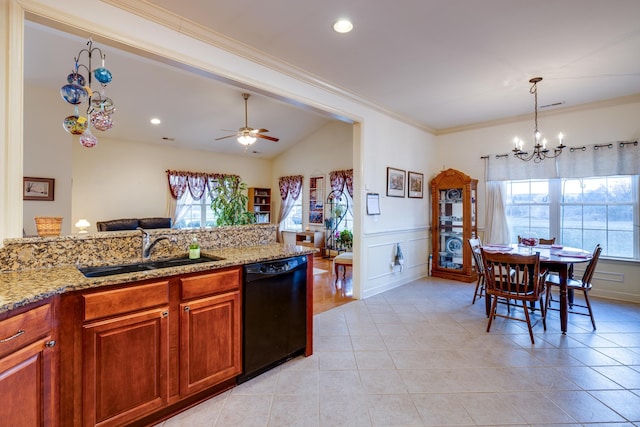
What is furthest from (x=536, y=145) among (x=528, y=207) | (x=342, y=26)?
(x=342, y=26)

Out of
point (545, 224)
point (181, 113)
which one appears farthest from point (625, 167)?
point (181, 113)

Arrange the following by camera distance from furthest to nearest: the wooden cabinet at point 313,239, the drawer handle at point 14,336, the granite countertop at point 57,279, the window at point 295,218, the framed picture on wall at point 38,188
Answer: the window at point 295,218, the wooden cabinet at point 313,239, the framed picture on wall at point 38,188, the granite countertop at point 57,279, the drawer handle at point 14,336

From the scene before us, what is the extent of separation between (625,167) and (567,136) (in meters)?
0.81

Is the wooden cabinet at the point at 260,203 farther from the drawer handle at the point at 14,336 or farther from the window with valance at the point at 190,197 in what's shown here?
the drawer handle at the point at 14,336

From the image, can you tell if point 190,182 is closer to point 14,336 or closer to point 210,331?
point 210,331

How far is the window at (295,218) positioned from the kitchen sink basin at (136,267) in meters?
6.41

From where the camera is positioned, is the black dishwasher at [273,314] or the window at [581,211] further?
the window at [581,211]

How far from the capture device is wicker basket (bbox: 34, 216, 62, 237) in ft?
6.07

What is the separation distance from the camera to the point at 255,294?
217 centimetres

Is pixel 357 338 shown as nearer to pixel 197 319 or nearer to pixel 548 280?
pixel 197 319

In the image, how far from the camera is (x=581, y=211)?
4465 mm

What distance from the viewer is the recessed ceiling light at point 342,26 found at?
8.01 feet

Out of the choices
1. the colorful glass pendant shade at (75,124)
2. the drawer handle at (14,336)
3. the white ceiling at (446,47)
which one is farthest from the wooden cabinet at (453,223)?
the drawer handle at (14,336)

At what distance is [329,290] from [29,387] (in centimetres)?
365
